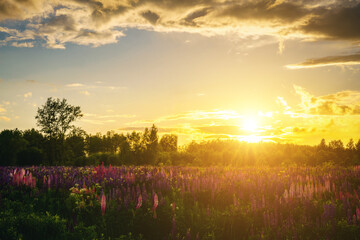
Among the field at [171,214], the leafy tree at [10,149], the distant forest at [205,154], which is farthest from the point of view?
the leafy tree at [10,149]

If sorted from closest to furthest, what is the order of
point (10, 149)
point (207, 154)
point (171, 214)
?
point (171, 214) < point (207, 154) < point (10, 149)

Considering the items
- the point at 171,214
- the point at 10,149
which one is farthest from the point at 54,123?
the point at 171,214

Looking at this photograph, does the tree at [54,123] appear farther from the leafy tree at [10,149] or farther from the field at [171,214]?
the field at [171,214]

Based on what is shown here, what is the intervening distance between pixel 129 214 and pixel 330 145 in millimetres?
23806

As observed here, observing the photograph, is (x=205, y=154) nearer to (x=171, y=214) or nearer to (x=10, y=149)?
(x=171, y=214)

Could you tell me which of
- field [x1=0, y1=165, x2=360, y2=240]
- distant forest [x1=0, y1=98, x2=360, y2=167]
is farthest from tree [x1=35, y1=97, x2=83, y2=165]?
field [x1=0, y1=165, x2=360, y2=240]

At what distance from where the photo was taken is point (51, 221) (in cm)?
359

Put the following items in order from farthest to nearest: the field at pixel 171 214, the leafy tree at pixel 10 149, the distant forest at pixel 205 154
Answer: the leafy tree at pixel 10 149 < the distant forest at pixel 205 154 < the field at pixel 171 214

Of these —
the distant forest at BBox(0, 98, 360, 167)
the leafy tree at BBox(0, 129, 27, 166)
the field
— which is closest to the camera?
the field

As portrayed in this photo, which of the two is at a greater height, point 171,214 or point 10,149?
point 10,149

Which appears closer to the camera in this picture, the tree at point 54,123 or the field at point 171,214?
the field at point 171,214

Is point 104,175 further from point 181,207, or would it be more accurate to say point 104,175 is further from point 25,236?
point 25,236

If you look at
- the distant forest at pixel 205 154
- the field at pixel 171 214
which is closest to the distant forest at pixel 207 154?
the distant forest at pixel 205 154

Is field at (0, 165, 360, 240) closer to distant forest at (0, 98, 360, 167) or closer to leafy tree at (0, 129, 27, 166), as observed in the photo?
distant forest at (0, 98, 360, 167)
